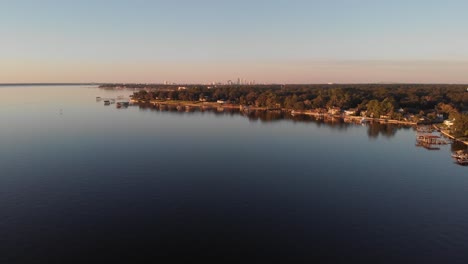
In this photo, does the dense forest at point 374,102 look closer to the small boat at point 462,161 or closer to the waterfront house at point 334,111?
the waterfront house at point 334,111

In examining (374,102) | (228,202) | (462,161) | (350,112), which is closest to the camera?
(228,202)

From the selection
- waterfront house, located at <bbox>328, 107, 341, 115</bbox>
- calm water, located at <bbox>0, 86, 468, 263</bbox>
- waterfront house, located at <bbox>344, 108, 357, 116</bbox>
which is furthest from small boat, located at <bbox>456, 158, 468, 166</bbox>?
waterfront house, located at <bbox>328, 107, 341, 115</bbox>

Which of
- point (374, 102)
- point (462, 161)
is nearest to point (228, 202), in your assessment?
point (462, 161)

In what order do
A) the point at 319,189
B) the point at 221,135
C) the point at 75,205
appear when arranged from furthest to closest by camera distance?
the point at 221,135, the point at 319,189, the point at 75,205

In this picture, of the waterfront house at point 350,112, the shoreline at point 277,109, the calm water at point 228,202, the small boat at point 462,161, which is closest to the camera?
the calm water at point 228,202

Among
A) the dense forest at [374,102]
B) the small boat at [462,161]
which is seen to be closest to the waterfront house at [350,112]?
the dense forest at [374,102]

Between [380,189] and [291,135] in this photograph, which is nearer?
[380,189]

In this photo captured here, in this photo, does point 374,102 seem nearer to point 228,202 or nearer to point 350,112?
point 350,112

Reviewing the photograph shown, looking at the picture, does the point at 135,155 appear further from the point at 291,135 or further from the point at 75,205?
the point at 291,135

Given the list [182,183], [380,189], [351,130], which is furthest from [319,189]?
[351,130]
